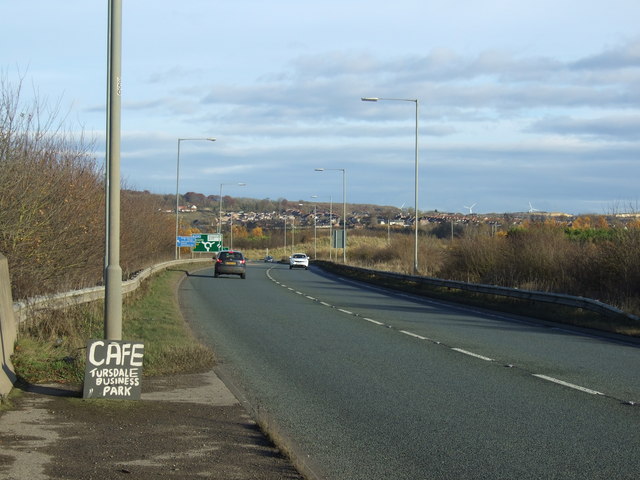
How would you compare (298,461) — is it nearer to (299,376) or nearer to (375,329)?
(299,376)

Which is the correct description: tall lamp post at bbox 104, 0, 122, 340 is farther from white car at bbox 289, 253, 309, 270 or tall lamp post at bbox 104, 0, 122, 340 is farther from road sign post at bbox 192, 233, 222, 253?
white car at bbox 289, 253, 309, 270

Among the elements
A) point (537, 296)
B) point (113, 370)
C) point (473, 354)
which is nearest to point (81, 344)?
point (113, 370)

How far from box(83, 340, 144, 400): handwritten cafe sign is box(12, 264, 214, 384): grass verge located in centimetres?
126

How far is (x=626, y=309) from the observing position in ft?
72.2

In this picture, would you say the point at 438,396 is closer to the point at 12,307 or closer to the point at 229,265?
the point at 12,307

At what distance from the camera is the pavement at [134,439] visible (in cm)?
638

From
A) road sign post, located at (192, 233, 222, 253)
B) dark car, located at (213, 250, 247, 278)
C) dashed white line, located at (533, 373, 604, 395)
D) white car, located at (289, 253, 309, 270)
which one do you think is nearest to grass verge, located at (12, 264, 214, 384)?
dashed white line, located at (533, 373, 604, 395)

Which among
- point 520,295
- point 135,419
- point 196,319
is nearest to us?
point 135,419

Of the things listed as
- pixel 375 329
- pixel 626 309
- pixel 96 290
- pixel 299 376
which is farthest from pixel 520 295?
pixel 299 376

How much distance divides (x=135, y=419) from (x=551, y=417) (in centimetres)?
436

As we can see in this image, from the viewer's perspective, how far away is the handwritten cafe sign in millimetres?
8906

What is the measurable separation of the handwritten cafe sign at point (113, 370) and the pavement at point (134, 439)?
12 centimetres

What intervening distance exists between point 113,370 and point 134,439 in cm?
169

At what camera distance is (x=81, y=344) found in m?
12.3
